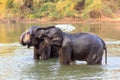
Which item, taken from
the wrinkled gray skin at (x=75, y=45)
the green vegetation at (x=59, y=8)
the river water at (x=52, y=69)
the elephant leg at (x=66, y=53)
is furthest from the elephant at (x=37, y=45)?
the green vegetation at (x=59, y=8)

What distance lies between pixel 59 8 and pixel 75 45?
123 ft

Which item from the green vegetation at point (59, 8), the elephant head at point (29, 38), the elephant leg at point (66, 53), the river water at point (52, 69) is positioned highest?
the elephant head at point (29, 38)

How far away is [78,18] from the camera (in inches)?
1847

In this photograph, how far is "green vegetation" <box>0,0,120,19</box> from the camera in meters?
47.1

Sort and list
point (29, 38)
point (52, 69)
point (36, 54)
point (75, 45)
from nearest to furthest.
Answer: point (52, 69) < point (75, 45) < point (29, 38) < point (36, 54)

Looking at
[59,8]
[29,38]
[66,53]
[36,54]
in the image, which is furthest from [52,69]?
[59,8]

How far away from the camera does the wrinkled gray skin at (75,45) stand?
11.3m

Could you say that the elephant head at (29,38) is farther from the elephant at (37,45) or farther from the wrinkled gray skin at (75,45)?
the wrinkled gray skin at (75,45)

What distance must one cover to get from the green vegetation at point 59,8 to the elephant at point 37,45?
1309 inches

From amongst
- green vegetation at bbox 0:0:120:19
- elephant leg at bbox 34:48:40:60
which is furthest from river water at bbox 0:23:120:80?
green vegetation at bbox 0:0:120:19

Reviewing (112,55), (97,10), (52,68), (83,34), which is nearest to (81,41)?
(83,34)

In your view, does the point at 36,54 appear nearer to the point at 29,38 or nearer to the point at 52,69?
the point at 29,38

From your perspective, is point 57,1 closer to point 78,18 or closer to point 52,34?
point 78,18

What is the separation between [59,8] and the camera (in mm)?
48688
